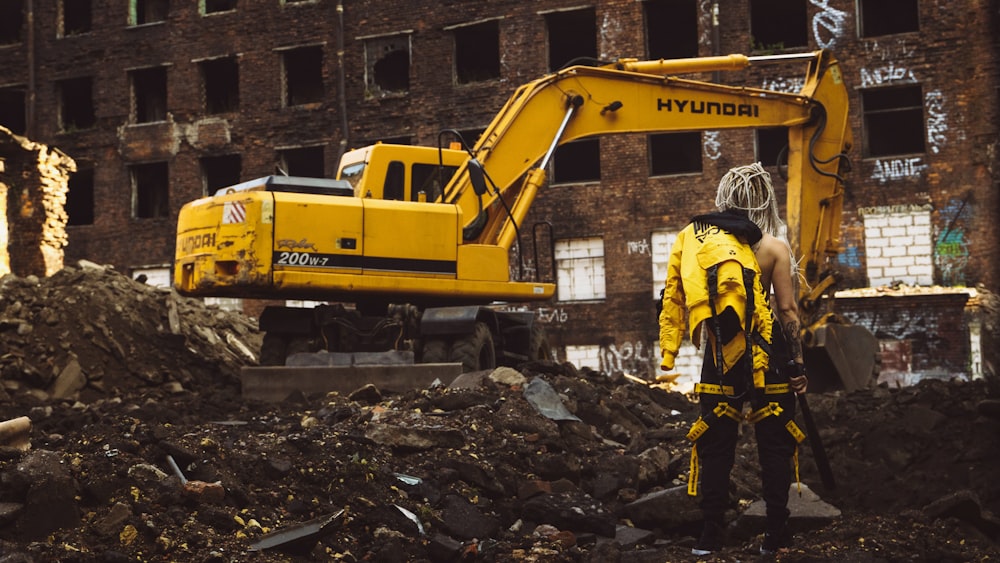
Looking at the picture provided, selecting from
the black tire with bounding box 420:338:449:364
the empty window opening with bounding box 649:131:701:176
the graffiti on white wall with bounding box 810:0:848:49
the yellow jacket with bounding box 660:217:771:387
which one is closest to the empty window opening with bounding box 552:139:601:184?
the empty window opening with bounding box 649:131:701:176

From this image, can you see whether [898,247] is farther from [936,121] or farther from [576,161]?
[576,161]

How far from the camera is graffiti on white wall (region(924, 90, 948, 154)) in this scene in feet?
80.3

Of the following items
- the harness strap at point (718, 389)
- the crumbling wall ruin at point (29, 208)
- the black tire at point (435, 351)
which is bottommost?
the harness strap at point (718, 389)

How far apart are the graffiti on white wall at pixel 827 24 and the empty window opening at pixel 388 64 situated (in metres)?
9.87

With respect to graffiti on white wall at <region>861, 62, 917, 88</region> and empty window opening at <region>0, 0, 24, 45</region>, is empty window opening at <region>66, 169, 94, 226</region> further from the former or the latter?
graffiti on white wall at <region>861, 62, 917, 88</region>

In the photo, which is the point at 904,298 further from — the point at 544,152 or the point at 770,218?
the point at 770,218

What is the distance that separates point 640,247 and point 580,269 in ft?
4.94

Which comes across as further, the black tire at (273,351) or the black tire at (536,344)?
the black tire at (536,344)

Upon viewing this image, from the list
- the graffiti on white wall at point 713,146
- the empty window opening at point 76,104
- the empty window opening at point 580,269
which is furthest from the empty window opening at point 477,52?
the empty window opening at point 76,104

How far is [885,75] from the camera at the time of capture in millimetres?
25141

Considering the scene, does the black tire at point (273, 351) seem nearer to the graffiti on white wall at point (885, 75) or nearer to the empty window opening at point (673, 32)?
the graffiti on white wall at point (885, 75)

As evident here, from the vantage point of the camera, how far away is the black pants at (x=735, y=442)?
592cm

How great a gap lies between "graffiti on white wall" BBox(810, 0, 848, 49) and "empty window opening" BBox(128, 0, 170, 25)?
1753 centimetres

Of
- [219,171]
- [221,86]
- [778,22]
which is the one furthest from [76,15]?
[778,22]
